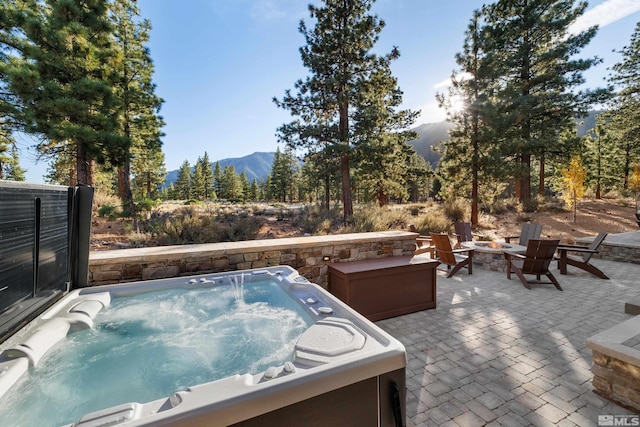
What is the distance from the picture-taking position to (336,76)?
954cm

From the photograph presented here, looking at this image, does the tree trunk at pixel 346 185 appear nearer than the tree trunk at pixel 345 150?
No

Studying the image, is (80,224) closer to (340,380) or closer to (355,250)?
(340,380)

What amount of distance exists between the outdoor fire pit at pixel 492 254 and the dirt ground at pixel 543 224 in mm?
3327

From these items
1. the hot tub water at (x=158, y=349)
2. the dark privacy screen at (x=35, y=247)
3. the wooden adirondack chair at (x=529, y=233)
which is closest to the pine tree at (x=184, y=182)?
the dark privacy screen at (x=35, y=247)

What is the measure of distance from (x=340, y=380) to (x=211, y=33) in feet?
24.0

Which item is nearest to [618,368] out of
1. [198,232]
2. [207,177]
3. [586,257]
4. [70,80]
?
[586,257]

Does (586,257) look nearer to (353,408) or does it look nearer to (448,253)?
(448,253)

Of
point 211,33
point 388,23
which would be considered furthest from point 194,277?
point 388,23

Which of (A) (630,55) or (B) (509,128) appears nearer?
(B) (509,128)

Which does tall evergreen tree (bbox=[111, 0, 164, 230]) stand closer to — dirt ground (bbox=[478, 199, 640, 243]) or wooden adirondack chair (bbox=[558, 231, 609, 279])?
wooden adirondack chair (bbox=[558, 231, 609, 279])

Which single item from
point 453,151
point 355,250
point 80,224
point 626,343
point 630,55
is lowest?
point 626,343

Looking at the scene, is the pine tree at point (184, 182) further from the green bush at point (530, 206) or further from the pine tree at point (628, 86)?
the pine tree at point (628, 86)

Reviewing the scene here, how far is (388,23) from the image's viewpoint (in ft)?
31.9

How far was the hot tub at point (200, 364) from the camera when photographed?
133cm
